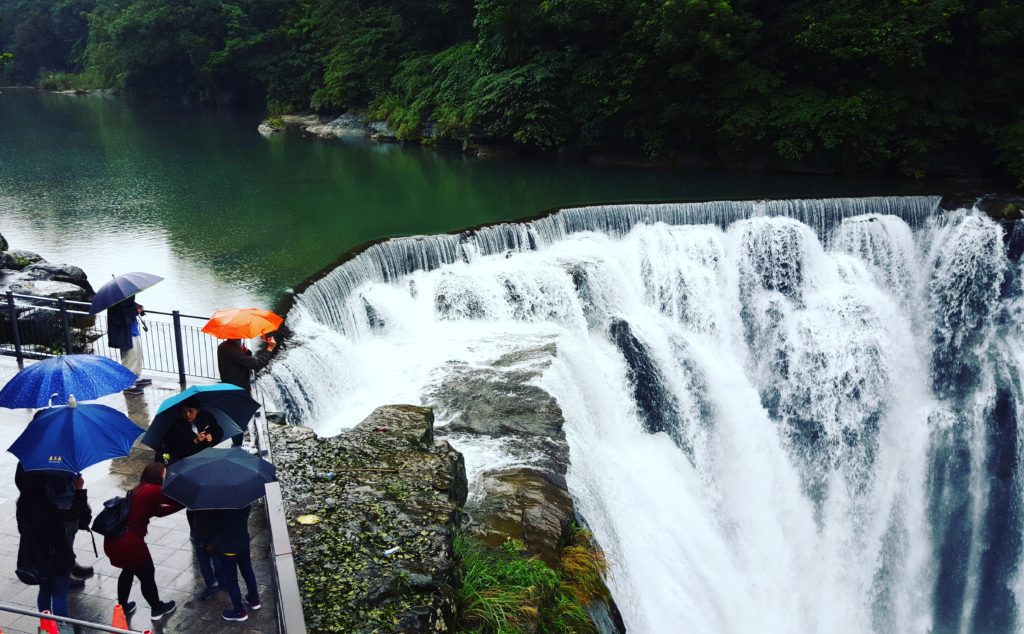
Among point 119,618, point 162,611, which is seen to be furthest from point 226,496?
point 162,611

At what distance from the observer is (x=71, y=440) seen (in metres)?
5.97

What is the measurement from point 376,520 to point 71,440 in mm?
3383

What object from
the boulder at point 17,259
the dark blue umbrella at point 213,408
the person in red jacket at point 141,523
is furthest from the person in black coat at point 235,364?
the boulder at point 17,259

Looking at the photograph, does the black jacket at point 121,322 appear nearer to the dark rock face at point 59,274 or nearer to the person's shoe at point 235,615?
the person's shoe at point 235,615

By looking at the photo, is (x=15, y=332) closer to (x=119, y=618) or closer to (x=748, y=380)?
(x=119, y=618)

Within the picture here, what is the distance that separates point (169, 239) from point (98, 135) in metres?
25.9

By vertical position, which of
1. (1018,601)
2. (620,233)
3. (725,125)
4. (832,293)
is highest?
(725,125)

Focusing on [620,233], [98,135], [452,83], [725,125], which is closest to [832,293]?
[620,233]

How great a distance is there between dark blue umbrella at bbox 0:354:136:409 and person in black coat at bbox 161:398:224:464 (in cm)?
65

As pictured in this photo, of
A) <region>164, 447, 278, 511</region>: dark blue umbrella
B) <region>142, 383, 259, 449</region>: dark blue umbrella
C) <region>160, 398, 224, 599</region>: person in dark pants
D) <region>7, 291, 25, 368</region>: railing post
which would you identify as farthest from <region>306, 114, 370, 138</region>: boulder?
<region>164, 447, 278, 511</region>: dark blue umbrella

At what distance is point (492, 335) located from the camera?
1628cm

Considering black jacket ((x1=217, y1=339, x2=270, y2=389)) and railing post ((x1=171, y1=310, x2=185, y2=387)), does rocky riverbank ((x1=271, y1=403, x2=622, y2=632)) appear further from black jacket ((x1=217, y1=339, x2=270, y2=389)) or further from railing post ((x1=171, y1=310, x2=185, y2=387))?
railing post ((x1=171, y1=310, x2=185, y2=387))

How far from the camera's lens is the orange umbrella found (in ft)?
29.0

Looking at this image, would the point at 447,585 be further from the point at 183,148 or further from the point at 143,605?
the point at 183,148
